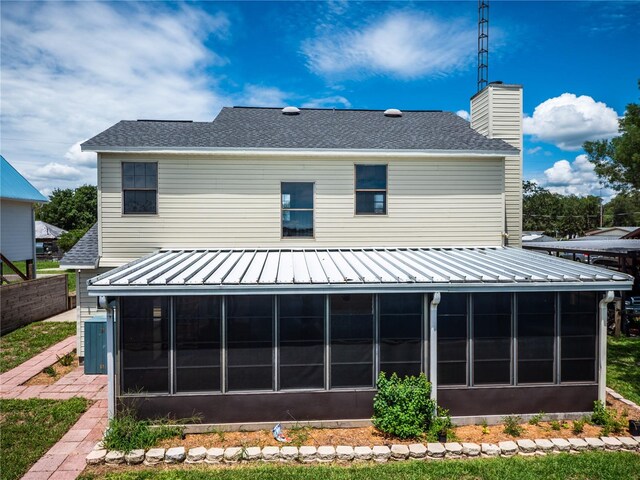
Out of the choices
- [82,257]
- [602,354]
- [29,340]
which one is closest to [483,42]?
[602,354]

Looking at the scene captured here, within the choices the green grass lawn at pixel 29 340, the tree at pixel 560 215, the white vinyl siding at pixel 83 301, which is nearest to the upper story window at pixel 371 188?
the white vinyl siding at pixel 83 301

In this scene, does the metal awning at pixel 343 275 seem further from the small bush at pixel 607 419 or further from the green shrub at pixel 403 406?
the small bush at pixel 607 419

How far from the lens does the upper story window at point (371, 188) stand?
428 inches

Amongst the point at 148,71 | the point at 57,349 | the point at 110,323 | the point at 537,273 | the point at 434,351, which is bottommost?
the point at 57,349

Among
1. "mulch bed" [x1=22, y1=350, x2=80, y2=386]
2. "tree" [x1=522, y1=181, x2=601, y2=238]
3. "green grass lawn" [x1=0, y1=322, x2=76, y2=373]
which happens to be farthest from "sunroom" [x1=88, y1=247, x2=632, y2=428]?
"tree" [x1=522, y1=181, x2=601, y2=238]

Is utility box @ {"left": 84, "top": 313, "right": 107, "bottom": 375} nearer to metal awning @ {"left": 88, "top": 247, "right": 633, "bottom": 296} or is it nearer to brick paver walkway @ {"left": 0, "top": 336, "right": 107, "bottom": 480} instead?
brick paver walkway @ {"left": 0, "top": 336, "right": 107, "bottom": 480}

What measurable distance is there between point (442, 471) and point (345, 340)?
2.75 m

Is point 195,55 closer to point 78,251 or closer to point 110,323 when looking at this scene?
point 78,251

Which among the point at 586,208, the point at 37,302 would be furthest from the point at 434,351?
the point at 586,208

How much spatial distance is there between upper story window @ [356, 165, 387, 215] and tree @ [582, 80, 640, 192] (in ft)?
50.5

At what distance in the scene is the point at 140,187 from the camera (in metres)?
10.4

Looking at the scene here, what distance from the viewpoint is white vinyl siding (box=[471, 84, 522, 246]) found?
12.0 metres

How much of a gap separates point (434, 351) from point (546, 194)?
292ft

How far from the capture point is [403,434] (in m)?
6.96
